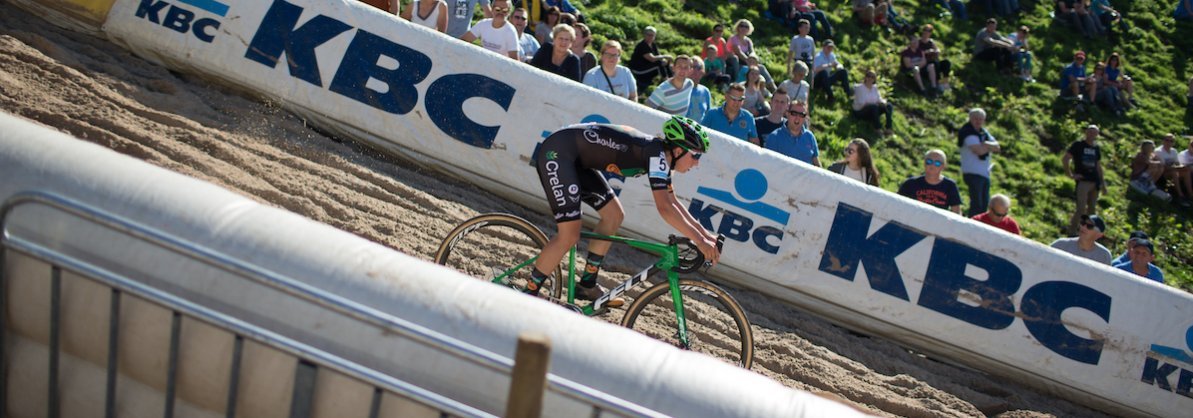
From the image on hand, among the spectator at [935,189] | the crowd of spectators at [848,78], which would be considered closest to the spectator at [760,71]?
the crowd of spectators at [848,78]

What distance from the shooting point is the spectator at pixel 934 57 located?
17.3 metres

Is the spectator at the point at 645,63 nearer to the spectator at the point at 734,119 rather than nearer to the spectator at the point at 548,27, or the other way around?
the spectator at the point at 548,27

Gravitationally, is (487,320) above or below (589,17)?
below

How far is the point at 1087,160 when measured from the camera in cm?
1455

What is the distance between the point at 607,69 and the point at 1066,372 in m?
5.27

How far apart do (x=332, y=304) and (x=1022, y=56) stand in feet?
58.0

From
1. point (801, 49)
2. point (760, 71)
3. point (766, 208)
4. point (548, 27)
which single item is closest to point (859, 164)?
point (766, 208)

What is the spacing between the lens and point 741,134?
10.6 m

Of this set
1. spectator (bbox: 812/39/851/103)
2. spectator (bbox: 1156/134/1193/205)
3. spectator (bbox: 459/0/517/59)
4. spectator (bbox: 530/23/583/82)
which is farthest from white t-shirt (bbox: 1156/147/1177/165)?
spectator (bbox: 459/0/517/59)

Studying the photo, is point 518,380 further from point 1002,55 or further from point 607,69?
point 1002,55

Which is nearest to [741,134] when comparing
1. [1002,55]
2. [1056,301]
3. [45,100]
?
[1056,301]

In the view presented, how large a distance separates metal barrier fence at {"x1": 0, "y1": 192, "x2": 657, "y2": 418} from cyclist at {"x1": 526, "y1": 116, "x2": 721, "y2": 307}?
289 centimetres

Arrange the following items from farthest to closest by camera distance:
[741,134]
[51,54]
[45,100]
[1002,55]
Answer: [1002,55]
[741,134]
[51,54]
[45,100]

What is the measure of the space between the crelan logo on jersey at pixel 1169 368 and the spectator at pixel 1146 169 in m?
7.88
